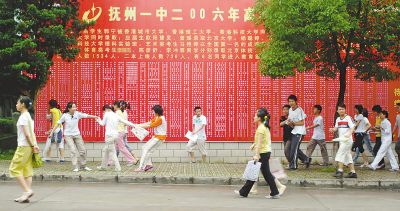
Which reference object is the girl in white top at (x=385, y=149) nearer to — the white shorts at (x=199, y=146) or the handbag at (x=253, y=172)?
the white shorts at (x=199, y=146)

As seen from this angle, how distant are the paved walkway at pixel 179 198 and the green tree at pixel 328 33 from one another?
3149 mm

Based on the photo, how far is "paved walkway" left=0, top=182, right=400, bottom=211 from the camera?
7504 millimetres

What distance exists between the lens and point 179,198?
8391mm

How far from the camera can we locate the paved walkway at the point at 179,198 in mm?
7504

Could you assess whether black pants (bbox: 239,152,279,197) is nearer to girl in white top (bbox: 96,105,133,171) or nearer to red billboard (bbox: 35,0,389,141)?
girl in white top (bbox: 96,105,133,171)

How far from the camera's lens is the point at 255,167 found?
8328 mm

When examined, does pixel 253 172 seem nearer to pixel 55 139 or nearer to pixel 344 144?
pixel 344 144

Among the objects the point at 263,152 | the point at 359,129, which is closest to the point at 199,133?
the point at 359,129

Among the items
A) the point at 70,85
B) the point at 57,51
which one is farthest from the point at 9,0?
the point at 70,85

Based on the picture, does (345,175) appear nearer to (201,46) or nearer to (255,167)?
(255,167)

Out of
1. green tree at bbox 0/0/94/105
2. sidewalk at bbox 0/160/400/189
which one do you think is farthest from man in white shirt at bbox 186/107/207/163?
green tree at bbox 0/0/94/105

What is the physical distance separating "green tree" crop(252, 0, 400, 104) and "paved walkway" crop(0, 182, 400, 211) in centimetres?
315

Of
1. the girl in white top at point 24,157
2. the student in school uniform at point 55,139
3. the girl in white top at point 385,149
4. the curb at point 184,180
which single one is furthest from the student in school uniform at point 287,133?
the girl in white top at point 24,157

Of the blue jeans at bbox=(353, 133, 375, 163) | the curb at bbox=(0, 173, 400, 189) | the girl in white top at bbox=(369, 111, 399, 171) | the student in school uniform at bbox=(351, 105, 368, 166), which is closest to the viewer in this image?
the curb at bbox=(0, 173, 400, 189)
